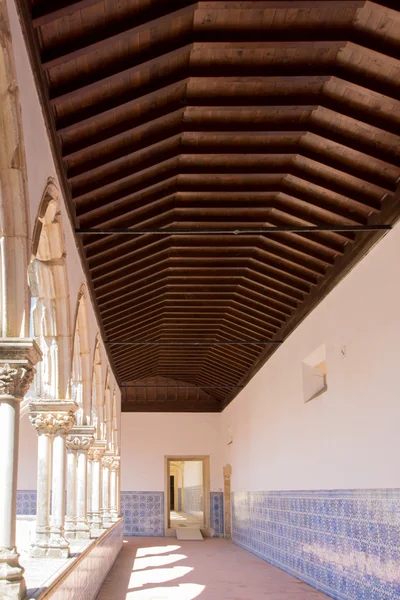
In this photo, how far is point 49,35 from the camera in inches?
178

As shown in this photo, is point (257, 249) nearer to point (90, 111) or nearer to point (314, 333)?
point (314, 333)

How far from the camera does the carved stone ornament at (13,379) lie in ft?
13.6

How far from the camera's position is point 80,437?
884 cm

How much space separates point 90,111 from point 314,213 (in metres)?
3.09

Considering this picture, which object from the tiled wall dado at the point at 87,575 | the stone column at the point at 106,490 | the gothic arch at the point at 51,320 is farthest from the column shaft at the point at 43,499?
the stone column at the point at 106,490

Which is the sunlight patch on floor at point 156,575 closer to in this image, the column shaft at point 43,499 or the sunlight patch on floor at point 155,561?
the sunlight patch on floor at point 155,561

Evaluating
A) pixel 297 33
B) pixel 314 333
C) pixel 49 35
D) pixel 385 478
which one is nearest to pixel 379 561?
pixel 385 478

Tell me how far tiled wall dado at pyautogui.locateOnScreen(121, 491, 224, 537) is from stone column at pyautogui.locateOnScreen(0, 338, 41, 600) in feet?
51.8

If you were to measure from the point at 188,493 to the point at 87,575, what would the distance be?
Answer: 25982 millimetres

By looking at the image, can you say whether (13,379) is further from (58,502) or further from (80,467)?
(80,467)

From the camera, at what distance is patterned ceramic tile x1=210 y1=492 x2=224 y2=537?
1917cm

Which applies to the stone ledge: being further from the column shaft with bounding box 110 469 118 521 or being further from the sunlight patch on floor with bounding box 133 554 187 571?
the column shaft with bounding box 110 469 118 521

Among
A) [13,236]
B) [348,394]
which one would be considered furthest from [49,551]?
[13,236]

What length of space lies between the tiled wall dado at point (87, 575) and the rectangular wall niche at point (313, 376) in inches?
131
